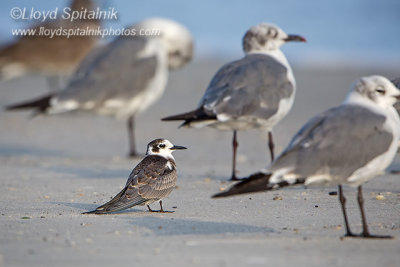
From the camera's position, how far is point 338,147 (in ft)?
16.0

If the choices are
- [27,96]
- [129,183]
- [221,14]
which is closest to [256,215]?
[129,183]

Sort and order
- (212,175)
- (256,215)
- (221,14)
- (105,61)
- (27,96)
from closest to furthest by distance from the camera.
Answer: (256,215) → (212,175) → (105,61) → (27,96) → (221,14)

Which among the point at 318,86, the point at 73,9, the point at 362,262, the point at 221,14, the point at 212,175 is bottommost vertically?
the point at 362,262

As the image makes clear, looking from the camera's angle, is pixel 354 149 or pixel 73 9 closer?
pixel 354 149

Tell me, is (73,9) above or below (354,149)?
above

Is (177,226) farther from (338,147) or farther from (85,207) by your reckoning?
(338,147)

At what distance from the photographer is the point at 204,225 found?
17.5 ft

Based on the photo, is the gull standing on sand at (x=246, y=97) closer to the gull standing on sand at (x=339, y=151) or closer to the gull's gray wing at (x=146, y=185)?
the gull's gray wing at (x=146, y=185)

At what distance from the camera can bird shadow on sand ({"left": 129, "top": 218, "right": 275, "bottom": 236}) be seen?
5.08 m

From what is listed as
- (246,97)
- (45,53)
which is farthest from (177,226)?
(45,53)

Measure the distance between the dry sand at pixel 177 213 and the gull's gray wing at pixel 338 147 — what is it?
0.48 meters

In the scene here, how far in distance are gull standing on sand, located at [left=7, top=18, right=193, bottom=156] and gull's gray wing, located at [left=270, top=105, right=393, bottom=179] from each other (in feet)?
17.1

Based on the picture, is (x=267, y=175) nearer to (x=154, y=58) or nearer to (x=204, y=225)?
(x=204, y=225)

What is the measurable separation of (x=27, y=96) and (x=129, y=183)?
896 cm
